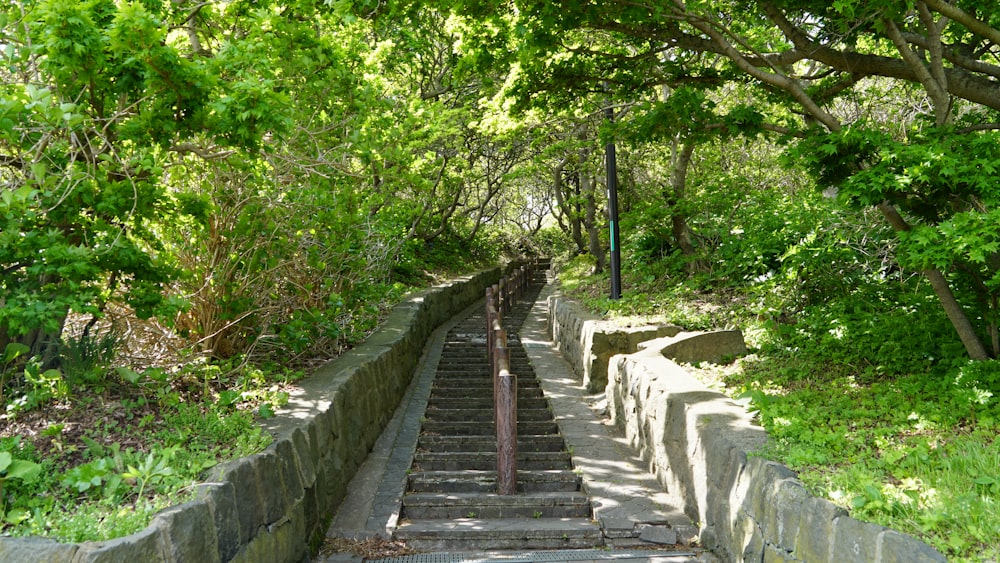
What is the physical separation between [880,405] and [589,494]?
7.77 feet

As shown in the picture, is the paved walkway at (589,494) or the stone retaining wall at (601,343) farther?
the stone retaining wall at (601,343)

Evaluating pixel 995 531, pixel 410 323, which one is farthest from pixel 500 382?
pixel 410 323

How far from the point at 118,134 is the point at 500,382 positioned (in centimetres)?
342

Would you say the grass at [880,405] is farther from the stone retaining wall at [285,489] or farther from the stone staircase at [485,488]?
the stone retaining wall at [285,489]

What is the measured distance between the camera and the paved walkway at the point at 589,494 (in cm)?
524

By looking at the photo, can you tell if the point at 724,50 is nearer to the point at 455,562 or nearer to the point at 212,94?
the point at 212,94

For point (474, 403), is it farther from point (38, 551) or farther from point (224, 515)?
point (38, 551)

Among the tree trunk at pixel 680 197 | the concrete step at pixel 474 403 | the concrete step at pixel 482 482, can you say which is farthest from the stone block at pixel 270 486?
the tree trunk at pixel 680 197

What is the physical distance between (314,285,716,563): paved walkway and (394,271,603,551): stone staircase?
0.41ft

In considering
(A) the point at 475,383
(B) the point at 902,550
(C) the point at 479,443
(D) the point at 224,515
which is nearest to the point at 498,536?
(C) the point at 479,443

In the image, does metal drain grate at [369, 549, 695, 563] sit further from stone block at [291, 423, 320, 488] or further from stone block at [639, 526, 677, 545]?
stone block at [291, 423, 320, 488]

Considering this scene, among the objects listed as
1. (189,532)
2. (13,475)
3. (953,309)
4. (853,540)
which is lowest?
(853,540)

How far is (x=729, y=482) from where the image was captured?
480 centimetres

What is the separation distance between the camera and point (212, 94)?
5.04 m
